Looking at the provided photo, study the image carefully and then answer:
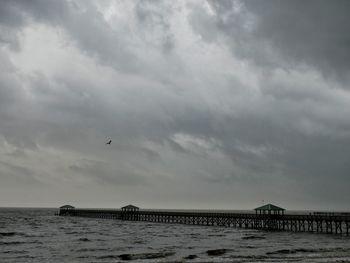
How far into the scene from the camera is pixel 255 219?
70.9 meters

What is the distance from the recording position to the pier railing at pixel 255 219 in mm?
59938

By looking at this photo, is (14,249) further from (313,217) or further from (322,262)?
(313,217)

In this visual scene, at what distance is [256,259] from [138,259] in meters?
8.65

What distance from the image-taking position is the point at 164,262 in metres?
28.6

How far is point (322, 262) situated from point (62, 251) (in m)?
22.5

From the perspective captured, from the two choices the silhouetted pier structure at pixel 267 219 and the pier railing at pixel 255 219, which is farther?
the pier railing at pixel 255 219

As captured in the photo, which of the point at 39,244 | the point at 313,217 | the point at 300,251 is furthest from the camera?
the point at 313,217

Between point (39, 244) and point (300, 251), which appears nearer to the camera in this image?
point (300, 251)

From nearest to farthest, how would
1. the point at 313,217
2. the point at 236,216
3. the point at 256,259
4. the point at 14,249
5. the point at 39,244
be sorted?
the point at 256,259 → the point at 14,249 → the point at 39,244 → the point at 313,217 → the point at 236,216

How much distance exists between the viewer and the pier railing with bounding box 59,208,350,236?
5994 cm

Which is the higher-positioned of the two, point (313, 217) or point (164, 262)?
point (313, 217)

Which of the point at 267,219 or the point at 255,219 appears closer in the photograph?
the point at 267,219

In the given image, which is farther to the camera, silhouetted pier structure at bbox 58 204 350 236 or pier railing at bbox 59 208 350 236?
pier railing at bbox 59 208 350 236

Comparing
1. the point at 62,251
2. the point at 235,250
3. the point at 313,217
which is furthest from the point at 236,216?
the point at 62,251
